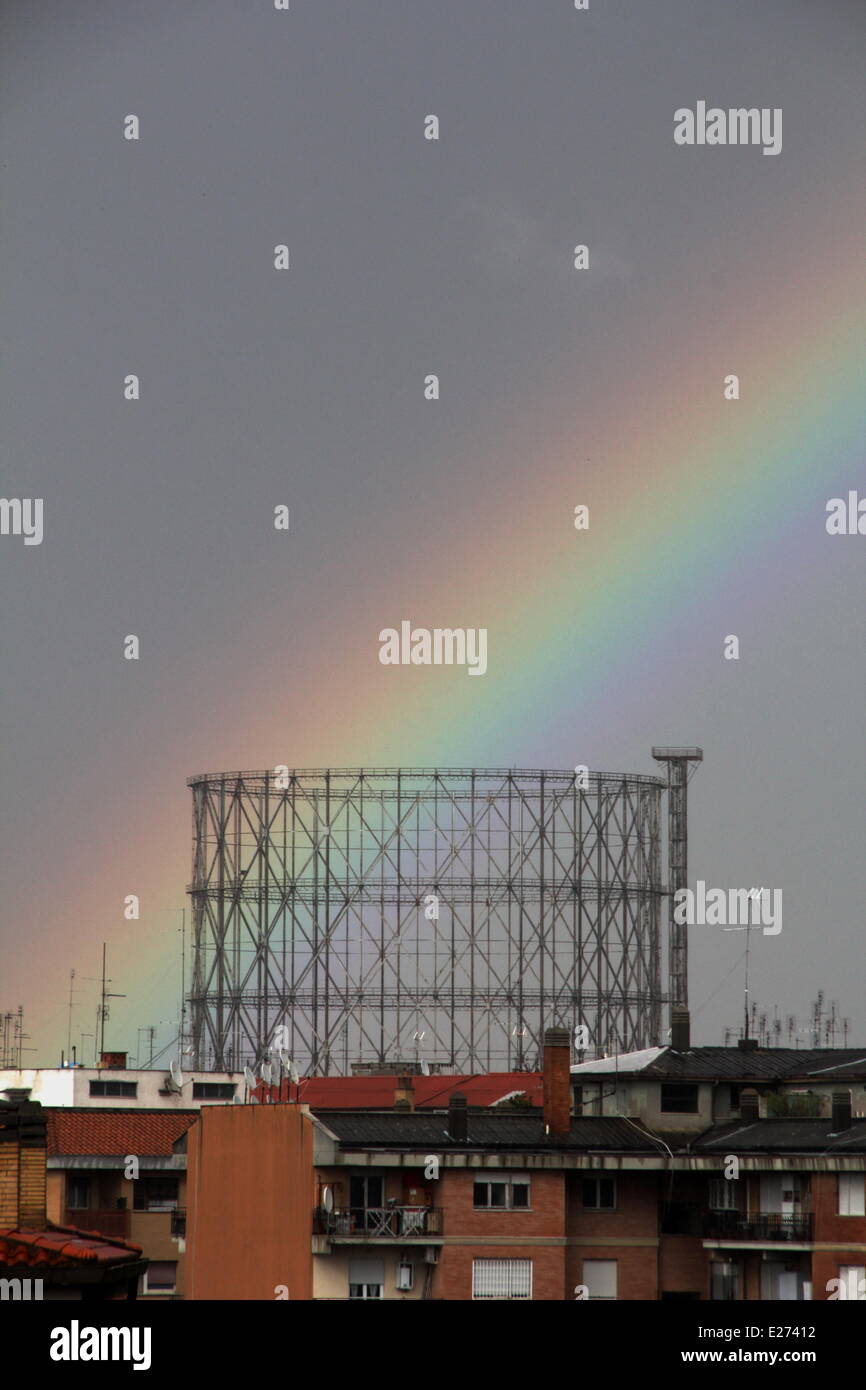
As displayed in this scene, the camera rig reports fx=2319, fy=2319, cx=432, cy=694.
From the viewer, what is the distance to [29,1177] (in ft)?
63.6

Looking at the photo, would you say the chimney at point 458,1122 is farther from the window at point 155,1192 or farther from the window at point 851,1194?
the window at point 155,1192

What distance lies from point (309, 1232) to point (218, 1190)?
9.48 feet

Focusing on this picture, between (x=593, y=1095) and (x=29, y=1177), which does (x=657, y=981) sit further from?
(x=29, y=1177)

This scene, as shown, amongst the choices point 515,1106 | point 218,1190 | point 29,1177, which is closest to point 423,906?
point 515,1106

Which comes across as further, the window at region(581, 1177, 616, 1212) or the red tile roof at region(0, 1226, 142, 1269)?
the window at region(581, 1177, 616, 1212)

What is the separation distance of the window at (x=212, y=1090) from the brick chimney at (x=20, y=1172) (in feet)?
128

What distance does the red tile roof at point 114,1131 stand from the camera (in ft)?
153

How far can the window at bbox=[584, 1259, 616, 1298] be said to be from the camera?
120 feet

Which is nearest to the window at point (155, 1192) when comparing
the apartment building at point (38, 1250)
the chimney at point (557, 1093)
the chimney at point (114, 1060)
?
the chimney at point (557, 1093)

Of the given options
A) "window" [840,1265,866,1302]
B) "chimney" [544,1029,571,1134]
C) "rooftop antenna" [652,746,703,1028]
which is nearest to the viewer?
"window" [840,1265,866,1302]

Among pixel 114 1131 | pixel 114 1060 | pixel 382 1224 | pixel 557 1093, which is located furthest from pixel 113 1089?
pixel 382 1224

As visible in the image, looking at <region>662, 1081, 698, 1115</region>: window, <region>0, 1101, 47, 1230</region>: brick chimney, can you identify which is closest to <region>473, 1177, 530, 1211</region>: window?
<region>662, 1081, 698, 1115</region>: window

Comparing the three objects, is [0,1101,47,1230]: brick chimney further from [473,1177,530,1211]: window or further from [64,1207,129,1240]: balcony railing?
[64,1207,129,1240]: balcony railing

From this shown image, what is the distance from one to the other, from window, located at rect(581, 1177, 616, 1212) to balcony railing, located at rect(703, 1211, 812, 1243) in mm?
1544
